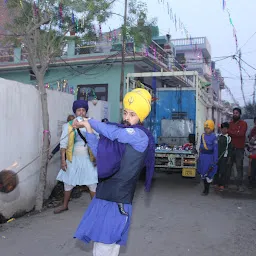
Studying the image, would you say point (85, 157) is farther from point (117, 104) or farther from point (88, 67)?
point (88, 67)

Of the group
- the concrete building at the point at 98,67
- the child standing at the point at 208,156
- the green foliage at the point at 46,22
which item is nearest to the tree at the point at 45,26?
the green foliage at the point at 46,22

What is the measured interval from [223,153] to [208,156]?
76 centimetres

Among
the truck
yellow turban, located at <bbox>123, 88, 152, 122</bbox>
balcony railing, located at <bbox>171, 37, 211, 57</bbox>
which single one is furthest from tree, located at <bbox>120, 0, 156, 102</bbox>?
balcony railing, located at <bbox>171, 37, 211, 57</bbox>

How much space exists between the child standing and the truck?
986mm

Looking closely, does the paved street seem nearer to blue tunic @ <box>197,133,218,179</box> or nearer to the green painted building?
blue tunic @ <box>197,133,218,179</box>

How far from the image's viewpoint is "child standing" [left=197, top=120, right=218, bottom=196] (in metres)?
7.16

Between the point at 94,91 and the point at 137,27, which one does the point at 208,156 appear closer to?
the point at 137,27

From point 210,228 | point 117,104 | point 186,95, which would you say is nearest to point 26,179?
point 210,228

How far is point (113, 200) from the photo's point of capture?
229cm

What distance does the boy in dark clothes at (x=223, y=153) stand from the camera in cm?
788

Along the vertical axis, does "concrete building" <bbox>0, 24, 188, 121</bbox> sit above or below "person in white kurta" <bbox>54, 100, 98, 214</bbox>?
above

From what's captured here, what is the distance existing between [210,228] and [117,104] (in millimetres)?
10481

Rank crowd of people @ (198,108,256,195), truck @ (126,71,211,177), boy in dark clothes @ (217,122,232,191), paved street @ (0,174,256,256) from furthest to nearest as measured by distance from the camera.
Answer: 1. truck @ (126,71,211,177)
2. boy in dark clothes @ (217,122,232,191)
3. crowd of people @ (198,108,256,195)
4. paved street @ (0,174,256,256)

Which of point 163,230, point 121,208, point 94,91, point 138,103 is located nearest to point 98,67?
point 94,91
